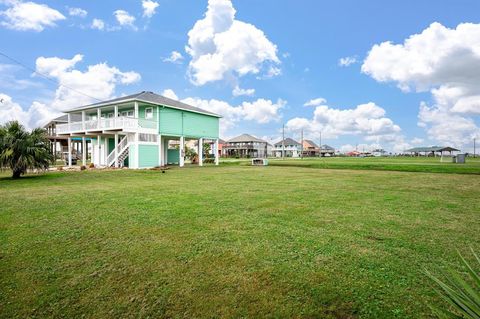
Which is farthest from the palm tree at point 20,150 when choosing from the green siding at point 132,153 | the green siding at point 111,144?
the green siding at point 111,144

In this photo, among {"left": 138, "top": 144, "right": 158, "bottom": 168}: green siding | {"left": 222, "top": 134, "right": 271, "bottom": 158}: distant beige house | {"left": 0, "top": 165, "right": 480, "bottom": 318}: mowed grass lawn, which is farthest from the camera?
{"left": 222, "top": 134, "right": 271, "bottom": 158}: distant beige house

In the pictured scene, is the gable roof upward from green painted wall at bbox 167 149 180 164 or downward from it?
upward

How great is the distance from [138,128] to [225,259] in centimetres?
2030

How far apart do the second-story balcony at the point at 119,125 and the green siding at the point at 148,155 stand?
4.29ft

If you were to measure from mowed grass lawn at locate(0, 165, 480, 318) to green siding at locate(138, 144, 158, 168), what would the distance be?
1560 cm

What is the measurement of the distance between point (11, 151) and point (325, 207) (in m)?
13.8

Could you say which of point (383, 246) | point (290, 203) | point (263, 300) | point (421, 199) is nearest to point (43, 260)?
point (263, 300)

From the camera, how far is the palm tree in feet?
41.4

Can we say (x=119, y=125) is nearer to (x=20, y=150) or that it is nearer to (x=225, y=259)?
(x=20, y=150)

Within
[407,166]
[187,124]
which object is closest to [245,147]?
[187,124]

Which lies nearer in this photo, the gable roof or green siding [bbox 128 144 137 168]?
green siding [bbox 128 144 137 168]

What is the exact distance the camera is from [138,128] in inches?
861

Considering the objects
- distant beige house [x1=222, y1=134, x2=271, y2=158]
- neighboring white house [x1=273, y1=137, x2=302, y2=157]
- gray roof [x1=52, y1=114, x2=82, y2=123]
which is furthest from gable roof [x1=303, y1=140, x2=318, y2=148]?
gray roof [x1=52, y1=114, x2=82, y2=123]

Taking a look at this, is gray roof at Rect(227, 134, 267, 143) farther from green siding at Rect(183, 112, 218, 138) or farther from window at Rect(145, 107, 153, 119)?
window at Rect(145, 107, 153, 119)
